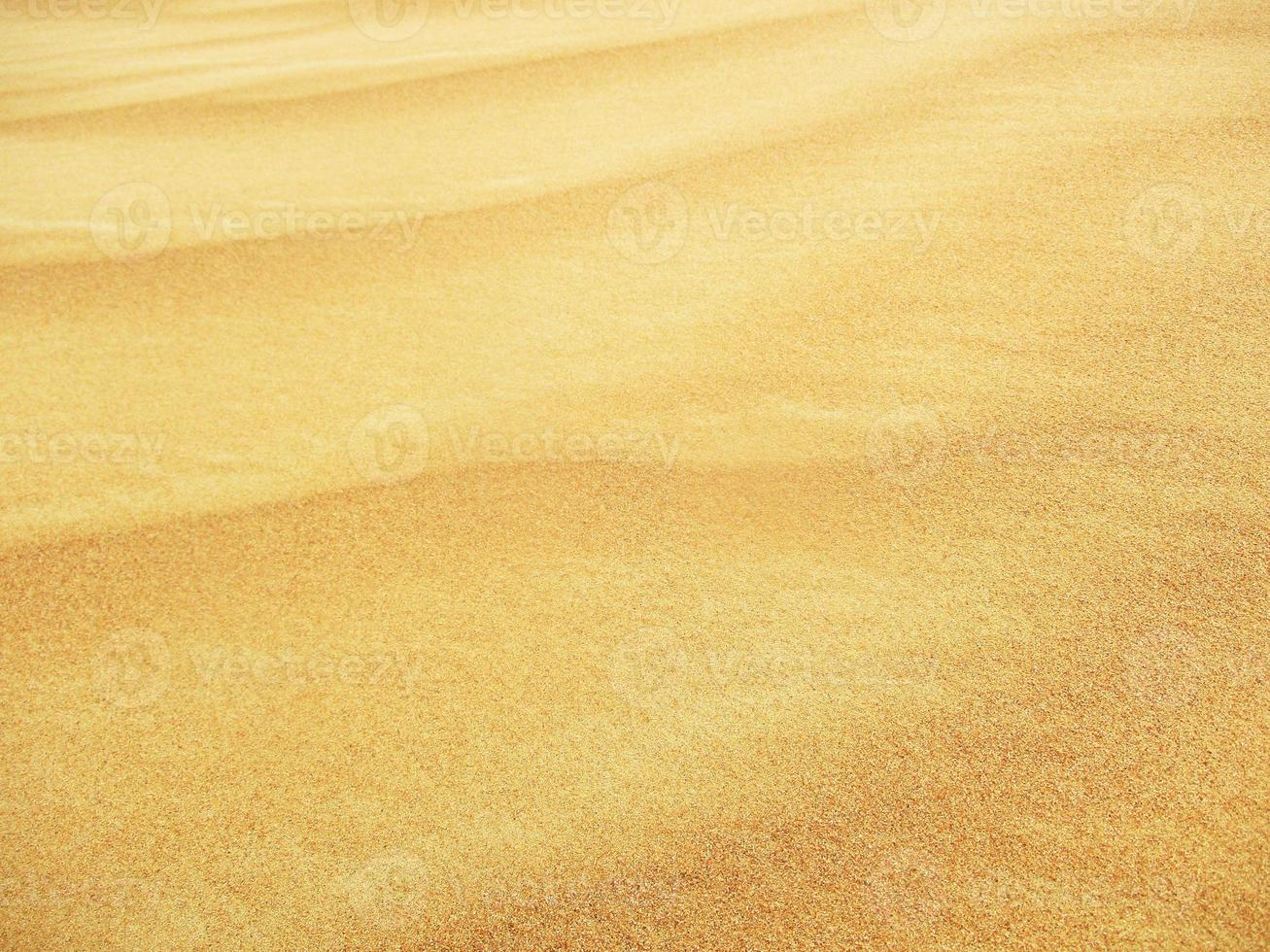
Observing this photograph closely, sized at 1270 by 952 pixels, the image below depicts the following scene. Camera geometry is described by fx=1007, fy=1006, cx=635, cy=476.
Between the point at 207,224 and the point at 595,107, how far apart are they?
1.54 meters

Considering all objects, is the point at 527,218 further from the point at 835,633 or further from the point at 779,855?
the point at 779,855

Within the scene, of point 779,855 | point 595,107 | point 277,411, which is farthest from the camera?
point 595,107

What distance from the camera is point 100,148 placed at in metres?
4.02

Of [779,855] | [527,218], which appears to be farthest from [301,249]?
[779,855]
